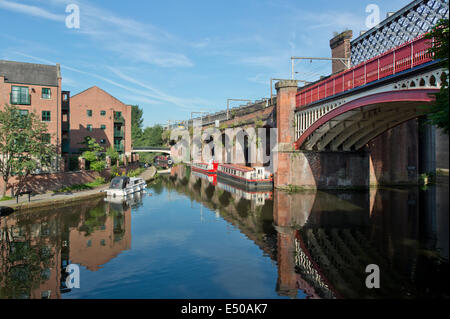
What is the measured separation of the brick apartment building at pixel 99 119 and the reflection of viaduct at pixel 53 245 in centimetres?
3040

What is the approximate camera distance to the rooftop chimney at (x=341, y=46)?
3267 centimetres

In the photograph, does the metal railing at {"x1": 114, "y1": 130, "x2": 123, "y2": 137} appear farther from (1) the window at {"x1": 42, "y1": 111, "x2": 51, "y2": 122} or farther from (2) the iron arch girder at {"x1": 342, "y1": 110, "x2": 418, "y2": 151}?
(2) the iron arch girder at {"x1": 342, "y1": 110, "x2": 418, "y2": 151}

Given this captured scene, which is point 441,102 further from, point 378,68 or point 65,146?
point 65,146

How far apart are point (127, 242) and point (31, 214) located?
30.7 feet

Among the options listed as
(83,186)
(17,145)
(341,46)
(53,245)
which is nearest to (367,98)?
(341,46)

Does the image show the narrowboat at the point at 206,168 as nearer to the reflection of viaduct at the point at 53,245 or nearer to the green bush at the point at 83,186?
the green bush at the point at 83,186

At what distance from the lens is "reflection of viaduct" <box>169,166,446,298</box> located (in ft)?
35.7

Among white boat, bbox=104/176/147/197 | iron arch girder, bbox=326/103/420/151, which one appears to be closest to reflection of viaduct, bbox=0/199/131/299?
white boat, bbox=104/176/147/197

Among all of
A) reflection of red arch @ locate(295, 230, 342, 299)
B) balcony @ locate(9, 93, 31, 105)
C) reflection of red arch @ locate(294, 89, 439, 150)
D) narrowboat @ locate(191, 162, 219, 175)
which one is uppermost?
balcony @ locate(9, 93, 31, 105)

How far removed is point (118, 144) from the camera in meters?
54.3

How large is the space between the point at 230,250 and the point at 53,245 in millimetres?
8078

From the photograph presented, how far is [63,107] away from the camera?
42.8 metres

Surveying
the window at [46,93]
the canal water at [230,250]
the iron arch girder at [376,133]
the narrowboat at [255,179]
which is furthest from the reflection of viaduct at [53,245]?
the iron arch girder at [376,133]
